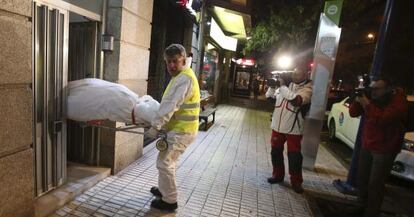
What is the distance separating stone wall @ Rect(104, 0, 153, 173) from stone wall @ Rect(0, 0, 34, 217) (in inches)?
67.4

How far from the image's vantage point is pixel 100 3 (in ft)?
13.6

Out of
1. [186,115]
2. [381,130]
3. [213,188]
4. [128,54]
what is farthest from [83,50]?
[381,130]

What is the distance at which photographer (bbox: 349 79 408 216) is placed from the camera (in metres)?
3.81

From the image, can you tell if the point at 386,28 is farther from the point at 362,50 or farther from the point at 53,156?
the point at 362,50

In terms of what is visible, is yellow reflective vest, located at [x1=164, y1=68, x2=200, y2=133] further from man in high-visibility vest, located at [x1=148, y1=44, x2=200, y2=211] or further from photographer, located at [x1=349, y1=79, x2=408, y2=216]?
photographer, located at [x1=349, y1=79, x2=408, y2=216]

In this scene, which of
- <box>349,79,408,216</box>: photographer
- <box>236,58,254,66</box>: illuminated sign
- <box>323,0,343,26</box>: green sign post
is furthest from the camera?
<box>236,58,254,66</box>: illuminated sign

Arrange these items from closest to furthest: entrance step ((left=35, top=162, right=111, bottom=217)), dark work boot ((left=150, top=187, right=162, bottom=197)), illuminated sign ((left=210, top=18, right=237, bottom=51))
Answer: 1. entrance step ((left=35, top=162, right=111, bottom=217))
2. dark work boot ((left=150, top=187, right=162, bottom=197))
3. illuminated sign ((left=210, top=18, right=237, bottom=51))

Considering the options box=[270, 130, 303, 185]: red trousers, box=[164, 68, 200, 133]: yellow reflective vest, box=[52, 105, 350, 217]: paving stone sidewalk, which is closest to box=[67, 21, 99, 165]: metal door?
box=[52, 105, 350, 217]: paving stone sidewalk

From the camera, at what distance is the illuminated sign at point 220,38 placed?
11.6m

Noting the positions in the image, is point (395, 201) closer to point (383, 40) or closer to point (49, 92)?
point (383, 40)

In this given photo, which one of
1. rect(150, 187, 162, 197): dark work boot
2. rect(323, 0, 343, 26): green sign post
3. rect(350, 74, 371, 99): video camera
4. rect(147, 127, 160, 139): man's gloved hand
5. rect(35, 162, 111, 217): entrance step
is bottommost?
rect(150, 187, 162, 197): dark work boot

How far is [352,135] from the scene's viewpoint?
7672 millimetres

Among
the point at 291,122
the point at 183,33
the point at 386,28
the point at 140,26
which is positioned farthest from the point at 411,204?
the point at 183,33

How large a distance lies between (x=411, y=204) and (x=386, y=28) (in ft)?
10.4
